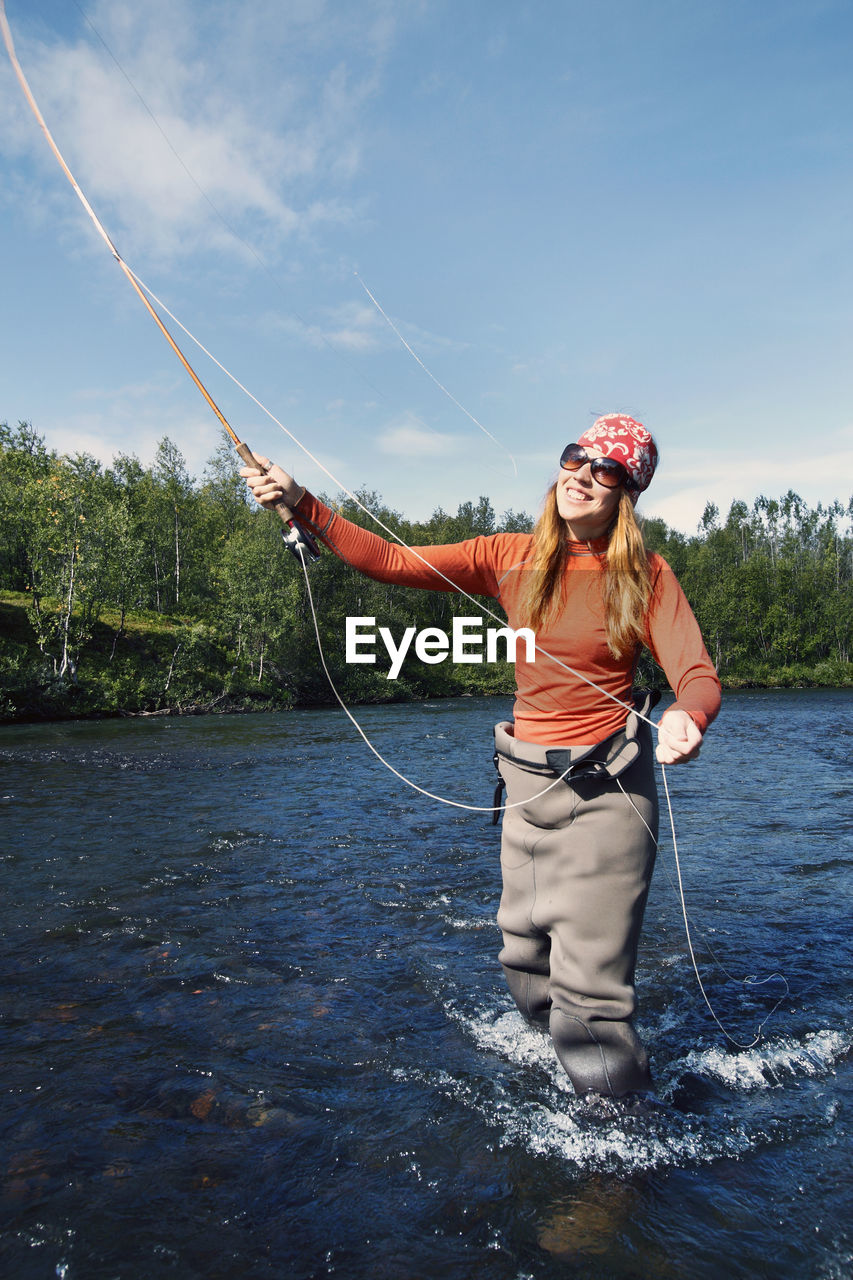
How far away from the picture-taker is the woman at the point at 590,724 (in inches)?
131

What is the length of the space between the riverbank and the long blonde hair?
86.1ft

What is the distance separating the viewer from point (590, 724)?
3439mm

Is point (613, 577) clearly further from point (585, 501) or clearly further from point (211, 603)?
point (211, 603)

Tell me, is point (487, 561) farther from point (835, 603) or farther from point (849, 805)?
point (835, 603)

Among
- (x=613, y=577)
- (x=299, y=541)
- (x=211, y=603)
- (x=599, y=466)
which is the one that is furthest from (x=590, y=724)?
(x=211, y=603)

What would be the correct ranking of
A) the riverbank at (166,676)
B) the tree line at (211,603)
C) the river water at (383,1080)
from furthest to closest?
1. the tree line at (211,603)
2. the riverbank at (166,676)
3. the river water at (383,1080)

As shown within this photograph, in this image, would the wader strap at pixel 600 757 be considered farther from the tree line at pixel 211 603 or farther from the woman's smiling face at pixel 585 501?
the tree line at pixel 211 603

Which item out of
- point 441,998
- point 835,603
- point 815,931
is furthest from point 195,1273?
point 835,603

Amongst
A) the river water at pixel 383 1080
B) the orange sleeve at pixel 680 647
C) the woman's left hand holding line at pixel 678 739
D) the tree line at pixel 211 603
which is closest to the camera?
the woman's left hand holding line at pixel 678 739

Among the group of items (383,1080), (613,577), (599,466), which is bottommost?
(383,1080)

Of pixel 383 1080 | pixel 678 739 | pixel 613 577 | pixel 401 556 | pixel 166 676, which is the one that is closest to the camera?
pixel 678 739

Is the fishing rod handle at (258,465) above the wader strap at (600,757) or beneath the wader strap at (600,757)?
above

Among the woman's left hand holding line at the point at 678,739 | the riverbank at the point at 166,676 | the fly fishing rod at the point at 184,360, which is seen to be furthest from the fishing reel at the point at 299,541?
the riverbank at the point at 166,676

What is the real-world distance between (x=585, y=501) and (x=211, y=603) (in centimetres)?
4698
